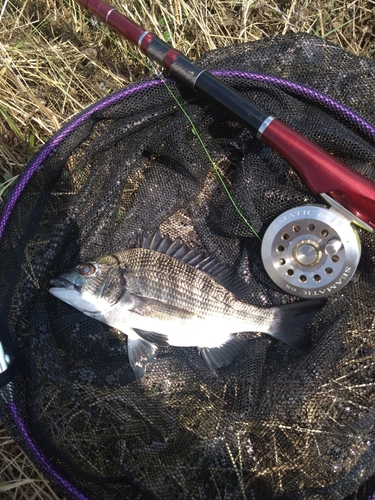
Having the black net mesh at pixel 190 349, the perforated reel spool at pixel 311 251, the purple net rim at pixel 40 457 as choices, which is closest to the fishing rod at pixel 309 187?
the perforated reel spool at pixel 311 251

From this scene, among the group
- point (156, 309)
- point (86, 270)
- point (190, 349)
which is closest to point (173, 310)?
point (156, 309)

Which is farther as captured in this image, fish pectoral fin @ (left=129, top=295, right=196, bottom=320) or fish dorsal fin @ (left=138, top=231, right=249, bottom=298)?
fish dorsal fin @ (left=138, top=231, right=249, bottom=298)

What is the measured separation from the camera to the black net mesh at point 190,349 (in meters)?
2.49

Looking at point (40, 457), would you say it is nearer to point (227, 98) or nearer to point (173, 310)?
point (173, 310)

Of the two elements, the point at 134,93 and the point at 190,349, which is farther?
the point at 190,349

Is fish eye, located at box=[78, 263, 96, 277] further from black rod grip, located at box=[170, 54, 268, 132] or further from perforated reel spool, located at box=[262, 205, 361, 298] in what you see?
black rod grip, located at box=[170, 54, 268, 132]

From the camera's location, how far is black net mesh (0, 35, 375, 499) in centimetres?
249

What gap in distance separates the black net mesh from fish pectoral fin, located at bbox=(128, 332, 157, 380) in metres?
0.10

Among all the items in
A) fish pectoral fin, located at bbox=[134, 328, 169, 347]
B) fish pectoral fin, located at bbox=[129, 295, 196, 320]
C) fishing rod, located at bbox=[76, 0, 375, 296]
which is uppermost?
fishing rod, located at bbox=[76, 0, 375, 296]

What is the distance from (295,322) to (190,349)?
0.62 meters

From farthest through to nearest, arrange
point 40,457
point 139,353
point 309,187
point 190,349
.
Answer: point 190,349, point 139,353, point 309,187, point 40,457

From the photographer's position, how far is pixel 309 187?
8.54 feet

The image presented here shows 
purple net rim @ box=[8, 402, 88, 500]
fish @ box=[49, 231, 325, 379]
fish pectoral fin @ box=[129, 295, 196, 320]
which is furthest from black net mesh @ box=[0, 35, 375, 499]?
fish pectoral fin @ box=[129, 295, 196, 320]

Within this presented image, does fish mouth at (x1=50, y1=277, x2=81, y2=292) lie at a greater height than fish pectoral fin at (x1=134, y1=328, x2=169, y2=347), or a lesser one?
greater
